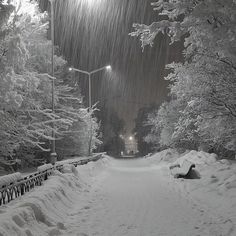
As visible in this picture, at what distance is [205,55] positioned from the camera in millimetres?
13203

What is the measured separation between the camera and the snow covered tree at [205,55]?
395 inches

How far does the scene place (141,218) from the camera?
10.6 meters

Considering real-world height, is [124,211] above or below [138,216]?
below

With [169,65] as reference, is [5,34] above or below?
above

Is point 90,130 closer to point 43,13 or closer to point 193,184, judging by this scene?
point 43,13

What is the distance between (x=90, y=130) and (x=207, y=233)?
3455cm

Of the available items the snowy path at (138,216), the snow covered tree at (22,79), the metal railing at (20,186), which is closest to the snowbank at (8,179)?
the metal railing at (20,186)

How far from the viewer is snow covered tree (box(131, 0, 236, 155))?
10.0 metres

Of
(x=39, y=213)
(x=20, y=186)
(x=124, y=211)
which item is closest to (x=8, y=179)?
(x=20, y=186)

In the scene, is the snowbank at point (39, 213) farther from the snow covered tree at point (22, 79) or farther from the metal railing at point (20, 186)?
the snow covered tree at point (22, 79)

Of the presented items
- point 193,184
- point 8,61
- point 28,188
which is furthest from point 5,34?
point 193,184

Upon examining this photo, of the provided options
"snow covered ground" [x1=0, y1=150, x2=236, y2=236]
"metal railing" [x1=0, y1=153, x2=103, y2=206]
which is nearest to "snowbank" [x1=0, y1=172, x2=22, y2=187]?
"metal railing" [x1=0, y1=153, x2=103, y2=206]

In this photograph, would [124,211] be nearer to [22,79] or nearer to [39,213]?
[39,213]

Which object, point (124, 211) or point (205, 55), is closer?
point (124, 211)
